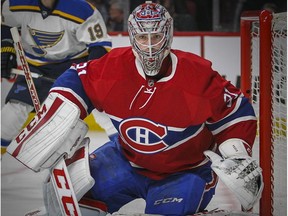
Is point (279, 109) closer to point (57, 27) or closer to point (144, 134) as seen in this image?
point (144, 134)

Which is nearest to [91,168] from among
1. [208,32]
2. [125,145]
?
[125,145]

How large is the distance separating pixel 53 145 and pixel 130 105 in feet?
0.88

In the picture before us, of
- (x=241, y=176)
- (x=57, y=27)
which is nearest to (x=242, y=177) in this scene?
(x=241, y=176)

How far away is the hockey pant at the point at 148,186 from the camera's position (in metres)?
2.33

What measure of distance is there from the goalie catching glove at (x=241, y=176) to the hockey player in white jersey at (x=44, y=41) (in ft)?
4.62

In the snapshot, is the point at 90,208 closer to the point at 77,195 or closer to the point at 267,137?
the point at 77,195

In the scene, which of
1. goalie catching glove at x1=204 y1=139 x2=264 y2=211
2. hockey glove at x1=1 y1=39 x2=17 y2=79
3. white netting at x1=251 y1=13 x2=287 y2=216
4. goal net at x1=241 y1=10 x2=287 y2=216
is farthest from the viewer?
hockey glove at x1=1 y1=39 x2=17 y2=79

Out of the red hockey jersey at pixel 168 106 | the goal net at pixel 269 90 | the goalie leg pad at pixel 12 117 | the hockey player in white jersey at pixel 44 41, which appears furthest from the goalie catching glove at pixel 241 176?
the goalie leg pad at pixel 12 117

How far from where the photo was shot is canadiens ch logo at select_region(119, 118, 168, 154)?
2295 millimetres

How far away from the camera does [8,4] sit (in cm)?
358

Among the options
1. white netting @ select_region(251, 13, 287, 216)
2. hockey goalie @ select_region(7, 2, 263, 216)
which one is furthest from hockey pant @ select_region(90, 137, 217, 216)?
white netting @ select_region(251, 13, 287, 216)

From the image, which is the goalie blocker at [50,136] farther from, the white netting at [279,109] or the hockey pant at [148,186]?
the white netting at [279,109]

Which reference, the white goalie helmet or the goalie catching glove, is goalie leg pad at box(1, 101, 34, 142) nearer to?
the white goalie helmet

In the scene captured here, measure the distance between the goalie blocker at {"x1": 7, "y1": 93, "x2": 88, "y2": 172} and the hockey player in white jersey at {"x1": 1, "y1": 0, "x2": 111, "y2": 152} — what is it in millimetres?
1161
